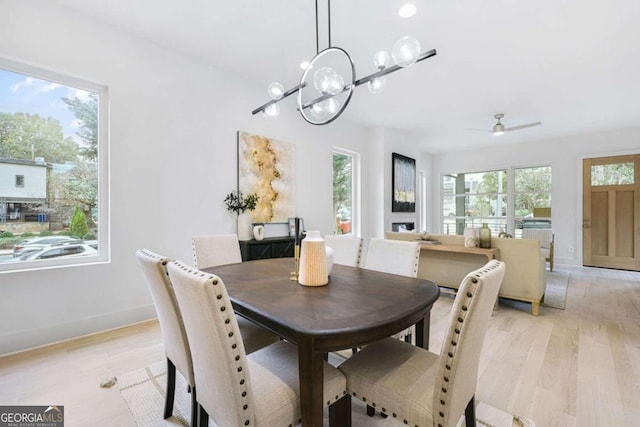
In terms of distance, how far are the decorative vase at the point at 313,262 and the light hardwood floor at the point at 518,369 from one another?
1255 mm

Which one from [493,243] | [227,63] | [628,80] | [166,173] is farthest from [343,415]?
[628,80]

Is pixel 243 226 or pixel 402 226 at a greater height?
pixel 243 226

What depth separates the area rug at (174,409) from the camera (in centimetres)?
153

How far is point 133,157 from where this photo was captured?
8.83 feet

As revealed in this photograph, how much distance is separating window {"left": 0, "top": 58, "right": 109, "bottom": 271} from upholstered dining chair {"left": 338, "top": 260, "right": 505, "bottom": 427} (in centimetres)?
264

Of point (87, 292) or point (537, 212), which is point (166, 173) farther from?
point (537, 212)

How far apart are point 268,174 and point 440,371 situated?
10.3 ft

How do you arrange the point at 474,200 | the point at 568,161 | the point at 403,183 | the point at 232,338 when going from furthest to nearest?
the point at 474,200, the point at 568,161, the point at 403,183, the point at 232,338

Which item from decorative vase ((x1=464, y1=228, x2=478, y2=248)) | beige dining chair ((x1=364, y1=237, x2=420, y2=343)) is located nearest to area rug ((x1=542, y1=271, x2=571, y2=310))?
decorative vase ((x1=464, y1=228, x2=478, y2=248))

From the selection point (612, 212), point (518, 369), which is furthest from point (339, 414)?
point (612, 212)

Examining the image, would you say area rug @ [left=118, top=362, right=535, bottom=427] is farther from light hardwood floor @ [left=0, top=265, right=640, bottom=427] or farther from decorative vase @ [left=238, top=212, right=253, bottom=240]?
decorative vase @ [left=238, top=212, right=253, bottom=240]

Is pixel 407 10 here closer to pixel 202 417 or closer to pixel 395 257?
pixel 395 257

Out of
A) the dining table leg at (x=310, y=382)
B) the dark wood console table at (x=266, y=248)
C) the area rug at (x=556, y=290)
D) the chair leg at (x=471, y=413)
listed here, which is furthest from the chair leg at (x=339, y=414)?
the area rug at (x=556, y=290)

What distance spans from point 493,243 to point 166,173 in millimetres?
3700
